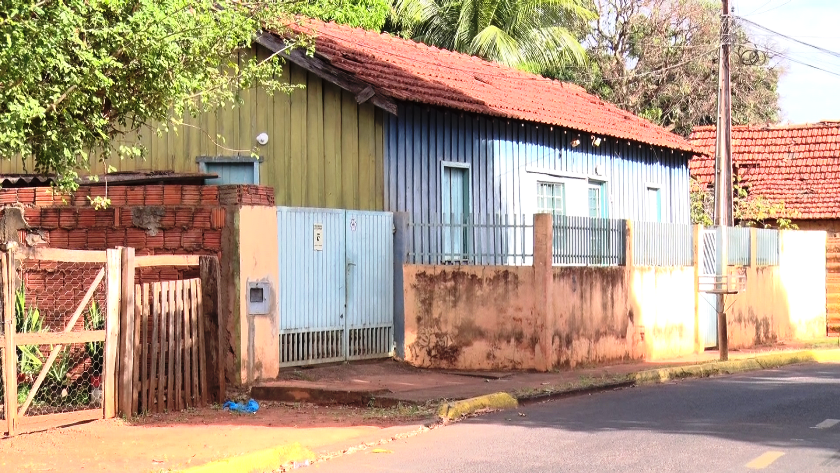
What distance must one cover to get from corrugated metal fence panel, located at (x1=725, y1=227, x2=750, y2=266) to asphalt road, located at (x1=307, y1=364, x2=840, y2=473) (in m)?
7.80

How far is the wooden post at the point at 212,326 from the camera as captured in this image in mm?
13039

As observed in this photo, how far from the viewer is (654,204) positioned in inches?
1009

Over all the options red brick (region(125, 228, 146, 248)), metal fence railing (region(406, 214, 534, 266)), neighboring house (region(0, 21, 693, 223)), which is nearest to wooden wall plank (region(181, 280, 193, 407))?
red brick (region(125, 228, 146, 248))

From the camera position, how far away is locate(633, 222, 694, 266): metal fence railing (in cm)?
1902

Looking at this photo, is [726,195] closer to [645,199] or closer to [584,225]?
[645,199]

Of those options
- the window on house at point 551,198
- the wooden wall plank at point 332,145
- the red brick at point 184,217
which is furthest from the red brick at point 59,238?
the window on house at point 551,198

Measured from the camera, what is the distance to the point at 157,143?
1750 centimetres

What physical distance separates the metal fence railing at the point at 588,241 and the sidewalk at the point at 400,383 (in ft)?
5.34

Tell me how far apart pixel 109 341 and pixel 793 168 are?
24.4 m

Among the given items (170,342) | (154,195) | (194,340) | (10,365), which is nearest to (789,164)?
(154,195)

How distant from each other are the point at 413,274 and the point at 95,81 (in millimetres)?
7232

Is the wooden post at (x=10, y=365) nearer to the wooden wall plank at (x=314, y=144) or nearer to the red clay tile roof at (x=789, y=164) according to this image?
the wooden wall plank at (x=314, y=144)

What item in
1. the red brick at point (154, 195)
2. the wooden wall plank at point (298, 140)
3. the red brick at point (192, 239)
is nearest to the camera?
the red brick at point (192, 239)

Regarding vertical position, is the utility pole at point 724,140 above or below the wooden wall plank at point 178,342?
above
